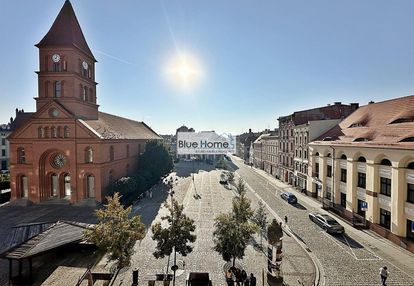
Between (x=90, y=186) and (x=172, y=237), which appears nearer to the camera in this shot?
(x=172, y=237)

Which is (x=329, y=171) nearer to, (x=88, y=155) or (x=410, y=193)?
(x=410, y=193)

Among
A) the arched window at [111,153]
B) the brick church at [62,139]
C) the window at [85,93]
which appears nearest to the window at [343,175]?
the brick church at [62,139]

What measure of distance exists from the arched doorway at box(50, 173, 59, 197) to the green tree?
13906mm

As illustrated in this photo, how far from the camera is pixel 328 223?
2375 centimetres

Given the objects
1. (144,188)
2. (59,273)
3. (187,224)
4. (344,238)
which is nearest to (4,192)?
(144,188)

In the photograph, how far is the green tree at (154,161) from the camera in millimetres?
46562

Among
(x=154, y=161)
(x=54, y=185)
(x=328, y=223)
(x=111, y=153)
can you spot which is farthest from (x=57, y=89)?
(x=328, y=223)

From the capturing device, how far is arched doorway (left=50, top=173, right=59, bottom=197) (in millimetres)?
35688

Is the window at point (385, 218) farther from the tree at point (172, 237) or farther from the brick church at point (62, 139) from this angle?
the brick church at point (62, 139)

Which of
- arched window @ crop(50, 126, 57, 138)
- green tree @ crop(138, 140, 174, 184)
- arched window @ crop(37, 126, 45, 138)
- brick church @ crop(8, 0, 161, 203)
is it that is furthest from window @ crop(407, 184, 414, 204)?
arched window @ crop(37, 126, 45, 138)

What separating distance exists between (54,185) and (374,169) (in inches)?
1594

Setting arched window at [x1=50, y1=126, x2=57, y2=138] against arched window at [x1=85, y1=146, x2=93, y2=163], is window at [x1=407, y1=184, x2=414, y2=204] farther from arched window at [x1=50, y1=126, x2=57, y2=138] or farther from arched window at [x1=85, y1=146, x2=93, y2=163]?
arched window at [x1=50, y1=126, x2=57, y2=138]

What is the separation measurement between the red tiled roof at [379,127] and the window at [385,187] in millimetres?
3377

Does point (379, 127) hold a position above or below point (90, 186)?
above
